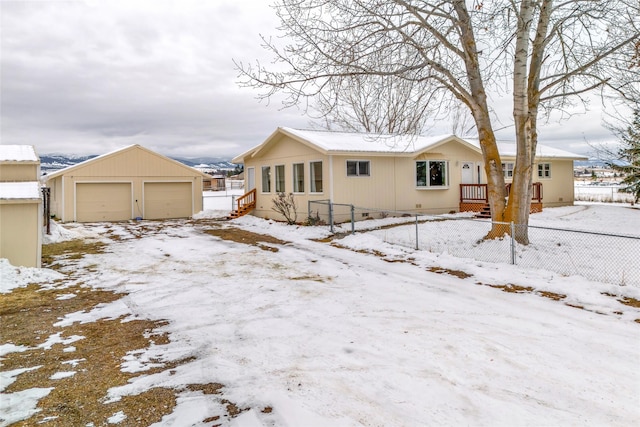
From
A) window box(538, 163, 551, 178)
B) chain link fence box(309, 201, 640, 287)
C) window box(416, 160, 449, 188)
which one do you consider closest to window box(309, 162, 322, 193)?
chain link fence box(309, 201, 640, 287)

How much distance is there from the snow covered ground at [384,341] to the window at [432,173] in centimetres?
954

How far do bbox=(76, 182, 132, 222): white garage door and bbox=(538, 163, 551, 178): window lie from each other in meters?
22.3

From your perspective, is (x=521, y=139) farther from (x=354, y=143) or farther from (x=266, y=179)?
(x=266, y=179)

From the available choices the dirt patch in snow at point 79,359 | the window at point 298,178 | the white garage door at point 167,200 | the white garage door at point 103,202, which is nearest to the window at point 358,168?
the window at point 298,178

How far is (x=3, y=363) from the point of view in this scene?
430 centimetres

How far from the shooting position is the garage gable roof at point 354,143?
52.0 feet

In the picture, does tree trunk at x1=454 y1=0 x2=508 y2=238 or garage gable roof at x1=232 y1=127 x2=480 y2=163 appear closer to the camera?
tree trunk at x1=454 y1=0 x2=508 y2=238

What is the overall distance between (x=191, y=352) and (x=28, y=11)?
37.5 feet

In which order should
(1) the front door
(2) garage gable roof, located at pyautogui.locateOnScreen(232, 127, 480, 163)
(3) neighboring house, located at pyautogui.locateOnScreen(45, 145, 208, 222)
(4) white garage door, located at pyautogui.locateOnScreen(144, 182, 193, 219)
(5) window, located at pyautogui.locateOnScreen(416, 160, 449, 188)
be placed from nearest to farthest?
(2) garage gable roof, located at pyautogui.locateOnScreen(232, 127, 480, 163), (5) window, located at pyautogui.locateOnScreen(416, 160, 449, 188), (1) the front door, (3) neighboring house, located at pyautogui.locateOnScreen(45, 145, 208, 222), (4) white garage door, located at pyautogui.locateOnScreen(144, 182, 193, 219)

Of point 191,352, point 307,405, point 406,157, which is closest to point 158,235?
point 406,157

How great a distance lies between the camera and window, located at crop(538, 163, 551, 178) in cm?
2250

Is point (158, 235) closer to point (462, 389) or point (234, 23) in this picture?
point (234, 23)

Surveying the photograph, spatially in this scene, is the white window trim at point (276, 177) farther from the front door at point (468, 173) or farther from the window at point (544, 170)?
the window at point (544, 170)

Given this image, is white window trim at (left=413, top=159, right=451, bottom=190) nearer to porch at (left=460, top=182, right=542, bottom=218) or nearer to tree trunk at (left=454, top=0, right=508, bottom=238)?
porch at (left=460, top=182, right=542, bottom=218)
